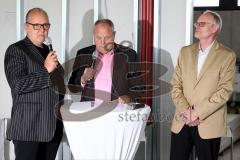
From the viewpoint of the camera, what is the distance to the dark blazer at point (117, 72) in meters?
3.00

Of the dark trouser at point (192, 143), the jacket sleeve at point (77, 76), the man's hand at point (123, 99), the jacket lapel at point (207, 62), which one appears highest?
the jacket lapel at point (207, 62)

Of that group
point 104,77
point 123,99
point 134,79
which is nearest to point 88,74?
point 104,77

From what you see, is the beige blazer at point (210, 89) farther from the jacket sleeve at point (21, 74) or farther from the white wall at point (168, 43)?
the jacket sleeve at point (21, 74)

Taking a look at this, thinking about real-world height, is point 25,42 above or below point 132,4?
below

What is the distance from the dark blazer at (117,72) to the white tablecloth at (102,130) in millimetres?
365

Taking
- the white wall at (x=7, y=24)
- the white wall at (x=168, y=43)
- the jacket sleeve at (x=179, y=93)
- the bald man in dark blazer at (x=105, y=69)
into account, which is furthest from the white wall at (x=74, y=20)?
the jacket sleeve at (x=179, y=93)

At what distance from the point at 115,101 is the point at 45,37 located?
0.64 metres

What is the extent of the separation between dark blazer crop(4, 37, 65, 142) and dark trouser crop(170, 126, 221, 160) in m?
0.93

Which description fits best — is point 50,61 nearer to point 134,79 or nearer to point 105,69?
point 105,69

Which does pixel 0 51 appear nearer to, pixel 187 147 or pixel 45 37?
pixel 45 37

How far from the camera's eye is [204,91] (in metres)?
2.87

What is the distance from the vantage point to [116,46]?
3051mm

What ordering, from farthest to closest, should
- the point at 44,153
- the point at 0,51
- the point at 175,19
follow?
the point at 0,51
the point at 175,19
the point at 44,153

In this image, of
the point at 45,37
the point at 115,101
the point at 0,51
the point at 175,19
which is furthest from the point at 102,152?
the point at 0,51
